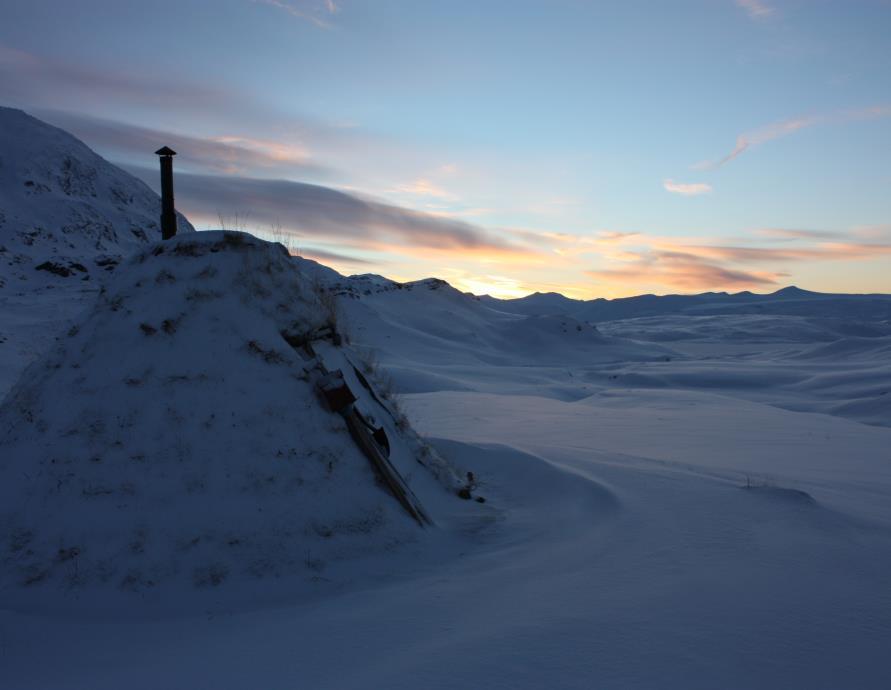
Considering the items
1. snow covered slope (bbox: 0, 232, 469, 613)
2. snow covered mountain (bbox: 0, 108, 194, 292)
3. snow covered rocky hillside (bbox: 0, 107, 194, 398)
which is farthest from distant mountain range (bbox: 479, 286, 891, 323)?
snow covered slope (bbox: 0, 232, 469, 613)

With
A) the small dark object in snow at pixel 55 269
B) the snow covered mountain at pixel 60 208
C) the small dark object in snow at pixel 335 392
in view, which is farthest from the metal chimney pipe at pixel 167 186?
the small dark object in snow at pixel 55 269

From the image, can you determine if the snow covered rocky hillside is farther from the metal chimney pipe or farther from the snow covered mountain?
the metal chimney pipe

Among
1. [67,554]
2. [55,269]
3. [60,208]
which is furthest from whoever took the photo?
[60,208]

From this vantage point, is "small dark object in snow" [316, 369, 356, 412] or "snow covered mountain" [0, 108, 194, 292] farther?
"snow covered mountain" [0, 108, 194, 292]

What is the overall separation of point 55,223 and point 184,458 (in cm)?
5609

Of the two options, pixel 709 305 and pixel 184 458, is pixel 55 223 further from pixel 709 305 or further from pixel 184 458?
pixel 709 305

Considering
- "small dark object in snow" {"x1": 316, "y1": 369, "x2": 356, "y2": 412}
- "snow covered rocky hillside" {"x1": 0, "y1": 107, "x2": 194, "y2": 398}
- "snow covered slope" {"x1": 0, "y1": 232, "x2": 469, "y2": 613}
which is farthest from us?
"snow covered rocky hillside" {"x1": 0, "y1": 107, "x2": 194, "y2": 398}

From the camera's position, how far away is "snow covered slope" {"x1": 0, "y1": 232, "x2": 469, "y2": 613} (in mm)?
4109

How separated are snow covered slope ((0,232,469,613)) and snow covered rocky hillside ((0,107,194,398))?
59.2ft

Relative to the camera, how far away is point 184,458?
453 centimetres

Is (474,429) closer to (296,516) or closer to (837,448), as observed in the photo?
(837,448)

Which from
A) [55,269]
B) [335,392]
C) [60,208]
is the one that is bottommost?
[335,392]

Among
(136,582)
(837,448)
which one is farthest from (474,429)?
(136,582)

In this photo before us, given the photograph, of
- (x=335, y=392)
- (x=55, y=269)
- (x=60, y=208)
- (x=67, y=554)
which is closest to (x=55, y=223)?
(x=60, y=208)
